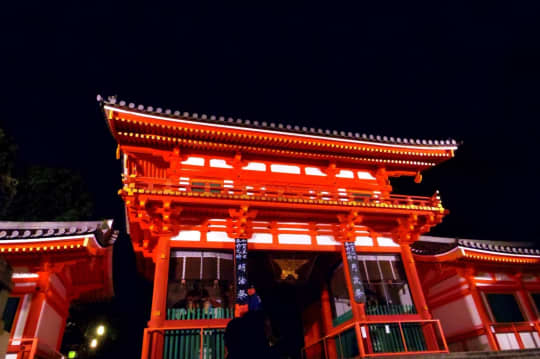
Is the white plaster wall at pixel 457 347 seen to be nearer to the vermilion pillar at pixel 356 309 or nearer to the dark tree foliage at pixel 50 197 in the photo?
the vermilion pillar at pixel 356 309

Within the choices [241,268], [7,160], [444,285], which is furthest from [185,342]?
[7,160]

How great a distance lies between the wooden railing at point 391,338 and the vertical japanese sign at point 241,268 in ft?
11.5

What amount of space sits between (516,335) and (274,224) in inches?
447

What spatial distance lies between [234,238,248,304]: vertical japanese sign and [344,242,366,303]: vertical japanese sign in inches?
148

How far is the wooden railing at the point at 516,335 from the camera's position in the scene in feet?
43.6

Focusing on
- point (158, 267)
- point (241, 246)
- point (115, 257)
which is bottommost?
point (158, 267)

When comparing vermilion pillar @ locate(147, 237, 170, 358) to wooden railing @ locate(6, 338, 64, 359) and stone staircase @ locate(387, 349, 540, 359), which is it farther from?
stone staircase @ locate(387, 349, 540, 359)

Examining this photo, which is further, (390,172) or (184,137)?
(390,172)

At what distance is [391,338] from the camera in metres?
10.3

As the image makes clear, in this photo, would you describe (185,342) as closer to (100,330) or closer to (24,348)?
(24,348)

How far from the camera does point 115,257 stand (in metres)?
56.5

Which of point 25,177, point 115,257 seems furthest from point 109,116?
point 115,257

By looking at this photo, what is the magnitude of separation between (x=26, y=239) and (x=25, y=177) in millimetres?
14261

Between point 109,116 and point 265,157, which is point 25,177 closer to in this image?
point 109,116
